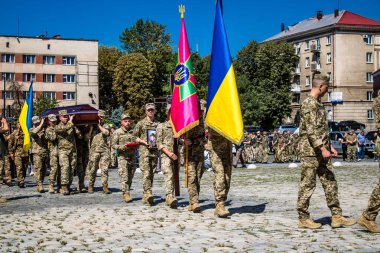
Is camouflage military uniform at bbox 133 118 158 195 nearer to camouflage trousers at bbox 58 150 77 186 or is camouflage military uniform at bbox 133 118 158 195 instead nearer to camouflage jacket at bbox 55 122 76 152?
camouflage jacket at bbox 55 122 76 152

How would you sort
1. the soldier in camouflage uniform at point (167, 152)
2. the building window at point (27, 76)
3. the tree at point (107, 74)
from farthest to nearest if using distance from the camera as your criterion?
the tree at point (107, 74) < the building window at point (27, 76) < the soldier in camouflage uniform at point (167, 152)

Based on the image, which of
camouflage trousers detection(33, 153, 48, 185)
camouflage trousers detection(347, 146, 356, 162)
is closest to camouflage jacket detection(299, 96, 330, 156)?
camouflage trousers detection(33, 153, 48, 185)

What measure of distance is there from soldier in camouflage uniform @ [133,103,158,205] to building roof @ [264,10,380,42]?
77865 millimetres

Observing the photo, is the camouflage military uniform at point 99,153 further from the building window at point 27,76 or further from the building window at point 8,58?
the building window at point 27,76

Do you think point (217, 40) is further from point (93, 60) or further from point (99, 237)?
point (93, 60)

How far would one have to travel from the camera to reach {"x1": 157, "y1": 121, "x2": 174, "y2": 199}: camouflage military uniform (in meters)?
13.4

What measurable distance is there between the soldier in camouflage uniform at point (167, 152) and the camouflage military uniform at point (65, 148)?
465 cm

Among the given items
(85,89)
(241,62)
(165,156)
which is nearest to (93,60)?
(85,89)

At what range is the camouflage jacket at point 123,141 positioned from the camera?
15.3m

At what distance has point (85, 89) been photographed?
84.6 meters

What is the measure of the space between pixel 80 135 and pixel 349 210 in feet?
28.2

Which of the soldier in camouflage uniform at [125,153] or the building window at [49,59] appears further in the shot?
the building window at [49,59]

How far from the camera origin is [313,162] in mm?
9695

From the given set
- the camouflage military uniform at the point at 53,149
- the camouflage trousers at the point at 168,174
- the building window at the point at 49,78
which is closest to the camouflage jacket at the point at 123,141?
the camouflage trousers at the point at 168,174
